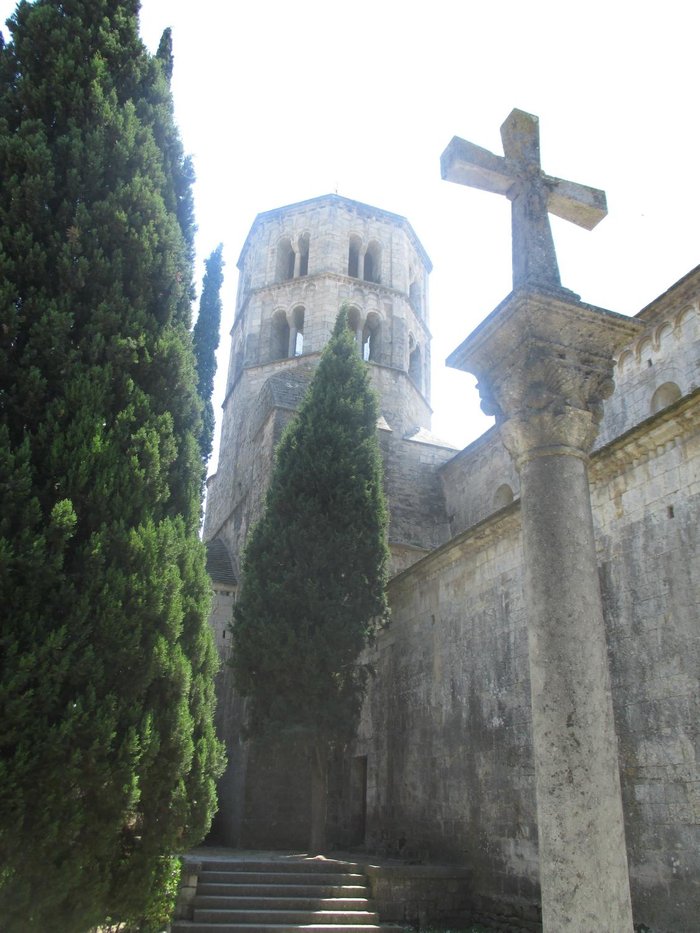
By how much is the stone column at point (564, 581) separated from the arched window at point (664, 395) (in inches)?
309

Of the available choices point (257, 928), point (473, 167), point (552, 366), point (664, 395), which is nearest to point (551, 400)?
point (552, 366)

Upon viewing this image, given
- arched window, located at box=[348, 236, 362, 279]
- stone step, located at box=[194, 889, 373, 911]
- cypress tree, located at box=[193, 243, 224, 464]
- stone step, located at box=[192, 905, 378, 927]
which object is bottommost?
stone step, located at box=[192, 905, 378, 927]

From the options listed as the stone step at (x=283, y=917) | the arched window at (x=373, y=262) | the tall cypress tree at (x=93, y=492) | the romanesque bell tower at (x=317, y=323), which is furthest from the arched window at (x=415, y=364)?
the stone step at (x=283, y=917)

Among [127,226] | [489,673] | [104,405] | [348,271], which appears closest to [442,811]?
[489,673]

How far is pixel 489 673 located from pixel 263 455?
9.44 meters

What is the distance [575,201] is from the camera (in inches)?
195

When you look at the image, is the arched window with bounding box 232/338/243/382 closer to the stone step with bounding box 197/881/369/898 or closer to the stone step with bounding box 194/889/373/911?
the stone step with bounding box 197/881/369/898

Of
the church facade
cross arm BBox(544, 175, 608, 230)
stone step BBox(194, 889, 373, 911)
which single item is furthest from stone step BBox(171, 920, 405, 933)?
cross arm BBox(544, 175, 608, 230)

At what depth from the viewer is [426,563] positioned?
470 inches

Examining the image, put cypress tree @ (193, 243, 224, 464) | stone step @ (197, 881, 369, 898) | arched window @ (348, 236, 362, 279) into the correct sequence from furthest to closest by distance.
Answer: arched window @ (348, 236, 362, 279) → cypress tree @ (193, 243, 224, 464) → stone step @ (197, 881, 369, 898)

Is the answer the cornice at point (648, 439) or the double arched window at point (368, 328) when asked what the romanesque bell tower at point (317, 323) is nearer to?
the double arched window at point (368, 328)

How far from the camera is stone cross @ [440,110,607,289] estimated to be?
463 cm

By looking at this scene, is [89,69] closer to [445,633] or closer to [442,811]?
[445,633]

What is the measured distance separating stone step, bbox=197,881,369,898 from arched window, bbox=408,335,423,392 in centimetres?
1626
